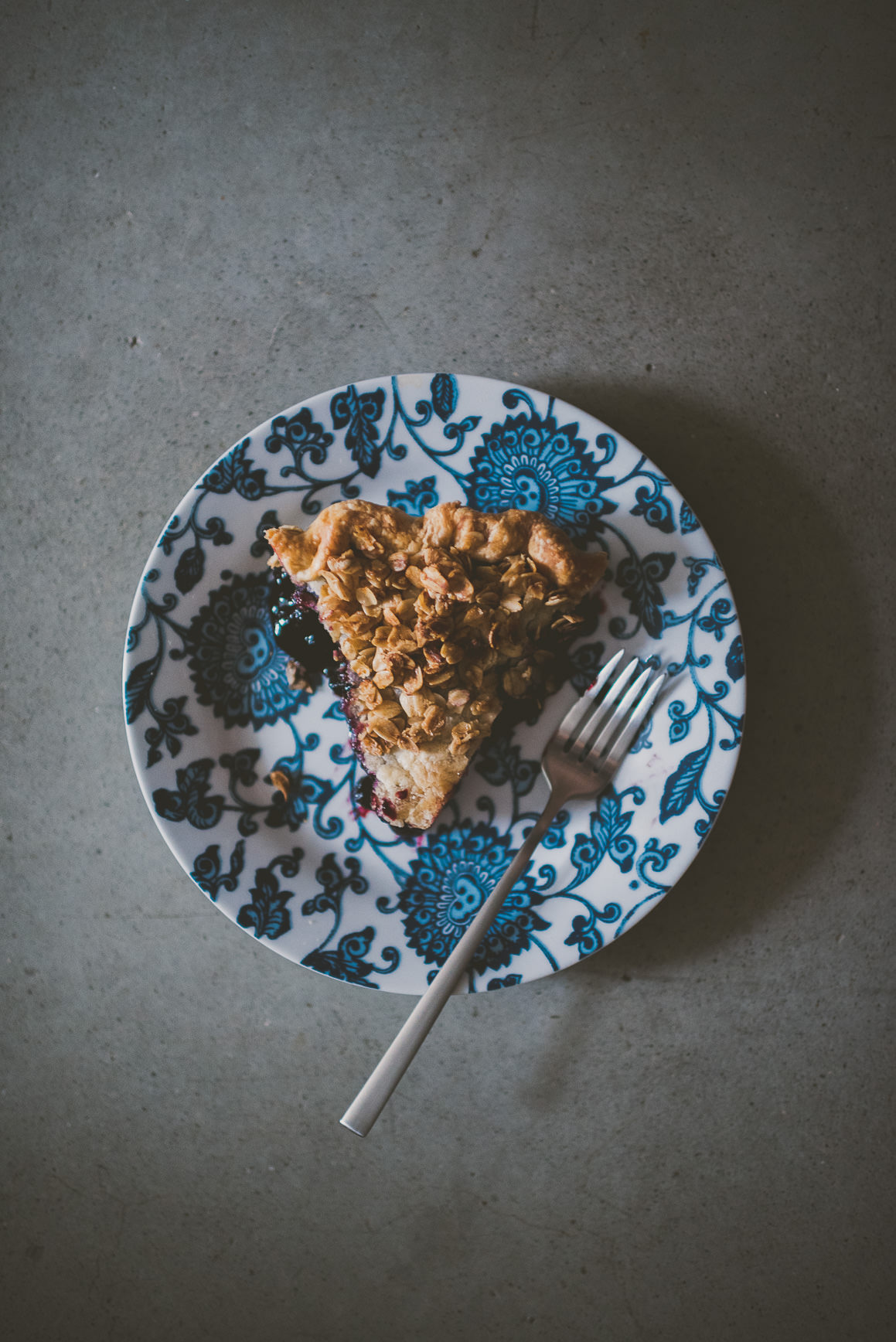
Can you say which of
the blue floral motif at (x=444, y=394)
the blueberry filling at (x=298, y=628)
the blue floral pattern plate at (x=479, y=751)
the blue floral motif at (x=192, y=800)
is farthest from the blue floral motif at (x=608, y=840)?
the blue floral motif at (x=444, y=394)

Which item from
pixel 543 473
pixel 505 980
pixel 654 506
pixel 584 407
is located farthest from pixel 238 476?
pixel 505 980

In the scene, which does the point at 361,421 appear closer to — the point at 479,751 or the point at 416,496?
the point at 416,496

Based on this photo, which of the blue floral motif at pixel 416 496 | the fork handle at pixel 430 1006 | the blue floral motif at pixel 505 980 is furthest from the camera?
the blue floral motif at pixel 416 496

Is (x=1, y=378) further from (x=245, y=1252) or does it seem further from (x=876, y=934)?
(x=876, y=934)

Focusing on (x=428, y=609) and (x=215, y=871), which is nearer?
(x=428, y=609)

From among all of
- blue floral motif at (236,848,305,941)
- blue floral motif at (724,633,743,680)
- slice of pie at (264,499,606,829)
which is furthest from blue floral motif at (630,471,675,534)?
blue floral motif at (236,848,305,941)

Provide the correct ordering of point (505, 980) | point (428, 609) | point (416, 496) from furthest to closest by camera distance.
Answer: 1. point (416, 496)
2. point (505, 980)
3. point (428, 609)

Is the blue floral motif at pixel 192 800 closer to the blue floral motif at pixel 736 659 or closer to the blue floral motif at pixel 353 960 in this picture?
the blue floral motif at pixel 353 960
